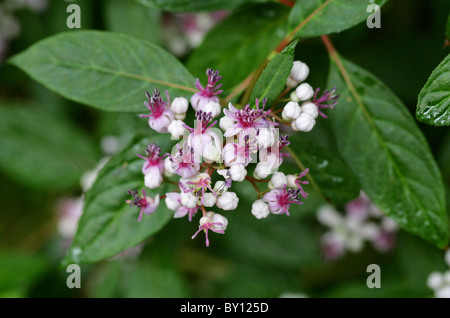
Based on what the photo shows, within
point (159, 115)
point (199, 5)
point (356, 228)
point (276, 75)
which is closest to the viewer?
point (276, 75)

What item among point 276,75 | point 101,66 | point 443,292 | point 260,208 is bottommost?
point 443,292

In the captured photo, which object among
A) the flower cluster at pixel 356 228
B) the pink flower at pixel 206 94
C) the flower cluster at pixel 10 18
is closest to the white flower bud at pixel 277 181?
→ the pink flower at pixel 206 94

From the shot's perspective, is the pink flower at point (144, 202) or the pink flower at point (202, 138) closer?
the pink flower at point (202, 138)

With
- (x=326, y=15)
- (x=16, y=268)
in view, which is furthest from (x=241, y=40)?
(x=16, y=268)

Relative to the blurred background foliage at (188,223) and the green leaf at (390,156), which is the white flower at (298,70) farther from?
the blurred background foliage at (188,223)

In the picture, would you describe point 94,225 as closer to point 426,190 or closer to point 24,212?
point 426,190

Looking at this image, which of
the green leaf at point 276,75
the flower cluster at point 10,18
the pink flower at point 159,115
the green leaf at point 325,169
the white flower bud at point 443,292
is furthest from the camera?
the flower cluster at point 10,18

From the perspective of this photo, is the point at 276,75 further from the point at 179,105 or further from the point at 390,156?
the point at 390,156
